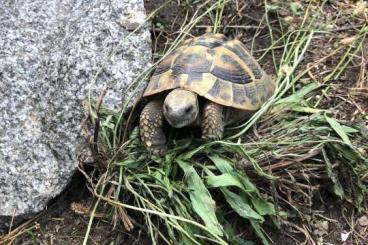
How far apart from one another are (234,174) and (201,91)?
0.42 meters

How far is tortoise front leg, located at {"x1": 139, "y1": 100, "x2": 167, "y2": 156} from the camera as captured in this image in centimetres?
292

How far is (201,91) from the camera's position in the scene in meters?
2.87

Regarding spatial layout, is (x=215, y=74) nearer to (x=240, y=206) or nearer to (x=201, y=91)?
(x=201, y=91)

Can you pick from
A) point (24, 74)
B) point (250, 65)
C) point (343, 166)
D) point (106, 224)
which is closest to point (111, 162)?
point (106, 224)

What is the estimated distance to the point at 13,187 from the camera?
2.88 m

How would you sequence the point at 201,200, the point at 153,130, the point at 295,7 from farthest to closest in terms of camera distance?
the point at 295,7 → the point at 153,130 → the point at 201,200

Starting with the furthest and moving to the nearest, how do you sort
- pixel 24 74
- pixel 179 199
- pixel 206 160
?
pixel 24 74, pixel 206 160, pixel 179 199

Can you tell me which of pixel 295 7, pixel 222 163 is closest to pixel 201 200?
pixel 222 163

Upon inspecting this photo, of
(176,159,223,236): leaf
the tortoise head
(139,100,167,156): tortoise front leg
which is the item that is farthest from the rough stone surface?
(176,159,223,236): leaf

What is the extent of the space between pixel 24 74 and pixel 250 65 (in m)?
1.17

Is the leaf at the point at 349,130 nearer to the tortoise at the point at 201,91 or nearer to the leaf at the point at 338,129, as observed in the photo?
the leaf at the point at 338,129

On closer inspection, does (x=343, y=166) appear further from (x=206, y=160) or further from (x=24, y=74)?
(x=24, y=74)

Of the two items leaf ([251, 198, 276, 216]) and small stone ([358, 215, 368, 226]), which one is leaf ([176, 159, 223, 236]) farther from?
small stone ([358, 215, 368, 226])

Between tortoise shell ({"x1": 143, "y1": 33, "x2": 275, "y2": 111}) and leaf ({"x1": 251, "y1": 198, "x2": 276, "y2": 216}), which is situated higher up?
tortoise shell ({"x1": 143, "y1": 33, "x2": 275, "y2": 111})
